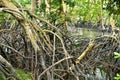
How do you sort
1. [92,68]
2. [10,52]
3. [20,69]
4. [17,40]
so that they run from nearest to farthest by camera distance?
[20,69], [10,52], [17,40], [92,68]

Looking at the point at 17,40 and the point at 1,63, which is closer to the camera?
the point at 1,63

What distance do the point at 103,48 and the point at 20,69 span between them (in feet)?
6.13

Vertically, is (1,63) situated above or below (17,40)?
above

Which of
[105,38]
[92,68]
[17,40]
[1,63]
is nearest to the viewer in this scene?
[1,63]

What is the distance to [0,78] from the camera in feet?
9.26

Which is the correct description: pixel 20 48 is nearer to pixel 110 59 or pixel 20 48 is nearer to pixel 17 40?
pixel 17 40

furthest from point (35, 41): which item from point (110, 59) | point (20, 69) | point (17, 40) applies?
point (110, 59)

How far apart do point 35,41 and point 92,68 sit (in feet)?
Answer: 6.09

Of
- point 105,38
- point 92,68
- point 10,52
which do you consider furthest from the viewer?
point 105,38

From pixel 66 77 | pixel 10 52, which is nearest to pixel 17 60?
pixel 10 52

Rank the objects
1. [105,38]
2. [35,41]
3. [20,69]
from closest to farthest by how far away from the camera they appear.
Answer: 1. [35,41]
2. [20,69]
3. [105,38]

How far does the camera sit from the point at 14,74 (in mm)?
2756

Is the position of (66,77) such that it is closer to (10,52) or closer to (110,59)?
(10,52)

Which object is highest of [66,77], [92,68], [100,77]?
[66,77]
